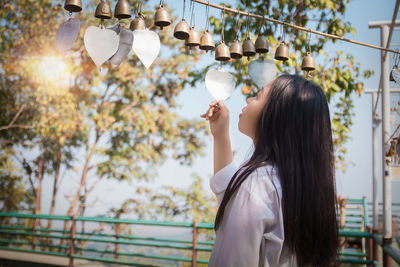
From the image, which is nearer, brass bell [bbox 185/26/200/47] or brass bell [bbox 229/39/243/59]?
brass bell [bbox 185/26/200/47]

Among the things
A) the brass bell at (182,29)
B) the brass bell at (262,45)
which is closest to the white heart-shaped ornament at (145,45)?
the brass bell at (182,29)

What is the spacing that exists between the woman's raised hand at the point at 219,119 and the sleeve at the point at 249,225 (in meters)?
0.40

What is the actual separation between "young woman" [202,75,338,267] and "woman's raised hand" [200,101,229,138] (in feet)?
0.64

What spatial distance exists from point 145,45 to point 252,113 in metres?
0.53

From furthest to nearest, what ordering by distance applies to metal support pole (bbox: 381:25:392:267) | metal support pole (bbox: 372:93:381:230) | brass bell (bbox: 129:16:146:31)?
metal support pole (bbox: 372:93:381:230), metal support pole (bbox: 381:25:392:267), brass bell (bbox: 129:16:146:31)

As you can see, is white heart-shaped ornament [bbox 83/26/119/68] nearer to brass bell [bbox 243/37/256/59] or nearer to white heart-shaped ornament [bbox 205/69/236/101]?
white heart-shaped ornament [bbox 205/69/236/101]

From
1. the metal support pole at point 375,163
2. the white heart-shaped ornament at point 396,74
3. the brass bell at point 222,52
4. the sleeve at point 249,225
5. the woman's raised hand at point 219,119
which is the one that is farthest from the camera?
the metal support pole at point 375,163

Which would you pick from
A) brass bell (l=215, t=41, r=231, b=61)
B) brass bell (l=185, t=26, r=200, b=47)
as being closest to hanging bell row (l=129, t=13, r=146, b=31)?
brass bell (l=185, t=26, r=200, b=47)

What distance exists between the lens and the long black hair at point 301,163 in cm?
81

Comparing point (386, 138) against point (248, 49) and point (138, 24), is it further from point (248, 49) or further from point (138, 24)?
point (138, 24)

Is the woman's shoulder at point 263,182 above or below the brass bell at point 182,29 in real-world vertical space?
below

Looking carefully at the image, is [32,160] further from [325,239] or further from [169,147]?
[325,239]

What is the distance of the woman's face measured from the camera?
3.07 ft

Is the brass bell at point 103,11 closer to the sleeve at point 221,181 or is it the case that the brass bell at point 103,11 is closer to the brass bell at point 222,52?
the brass bell at point 222,52
